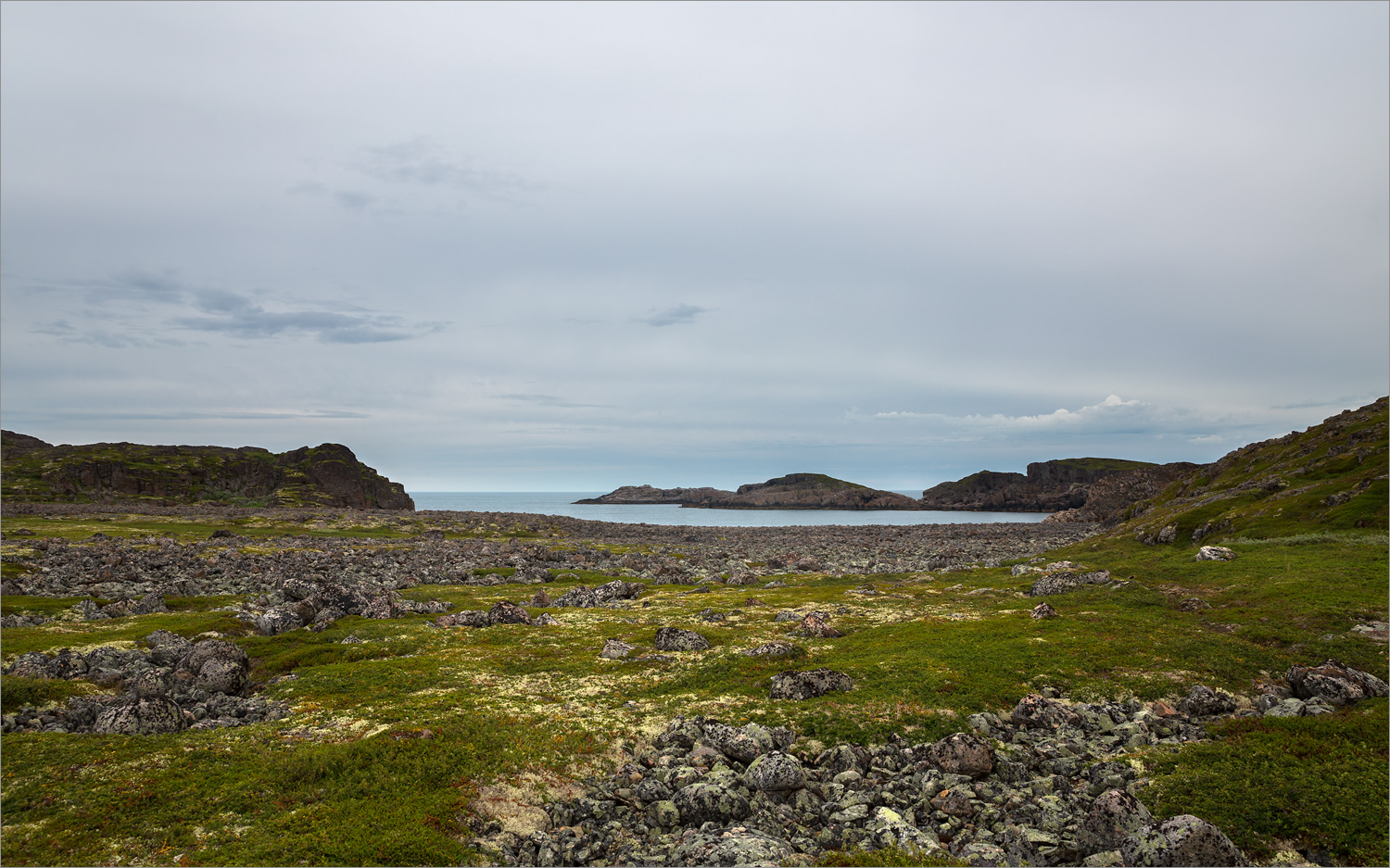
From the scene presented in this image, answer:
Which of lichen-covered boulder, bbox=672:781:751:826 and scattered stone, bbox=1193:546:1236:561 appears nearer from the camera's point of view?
lichen-covered boulder, bbox=672:781:751:826

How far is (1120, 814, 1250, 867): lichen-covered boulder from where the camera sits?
1132 centimetres

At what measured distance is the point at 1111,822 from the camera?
41.4ft

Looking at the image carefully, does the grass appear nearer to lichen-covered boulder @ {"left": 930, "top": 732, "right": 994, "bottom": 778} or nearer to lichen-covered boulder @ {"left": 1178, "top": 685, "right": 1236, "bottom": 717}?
lichen-covered boulder @ {"left": 1178, "top": 685, "right": 1236, "bottom": 717}

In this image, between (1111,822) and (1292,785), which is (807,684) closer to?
(1111,822)

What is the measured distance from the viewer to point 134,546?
2245 inches

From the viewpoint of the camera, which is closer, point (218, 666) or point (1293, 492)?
point (218, 666)

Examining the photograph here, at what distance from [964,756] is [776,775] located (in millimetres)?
5133

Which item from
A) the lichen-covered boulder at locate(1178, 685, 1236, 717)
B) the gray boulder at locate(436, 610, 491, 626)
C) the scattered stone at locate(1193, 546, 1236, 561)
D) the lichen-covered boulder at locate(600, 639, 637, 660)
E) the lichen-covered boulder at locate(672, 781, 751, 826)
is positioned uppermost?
the scattered stone at locate(1193, 546, 1236, 561)

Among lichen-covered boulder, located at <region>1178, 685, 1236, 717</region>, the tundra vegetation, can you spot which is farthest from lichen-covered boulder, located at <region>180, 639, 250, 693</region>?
lichen-covered boulder, located at <region>1178, 685, 1236, 717</region>

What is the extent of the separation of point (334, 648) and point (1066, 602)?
3697 cm

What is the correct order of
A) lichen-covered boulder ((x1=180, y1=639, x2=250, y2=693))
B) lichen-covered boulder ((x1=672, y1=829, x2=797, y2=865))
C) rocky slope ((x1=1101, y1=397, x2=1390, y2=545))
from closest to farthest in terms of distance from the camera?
lichen-covered boulder ((x1=672, y1=829, x2=797, y2=865)) → lichen-covered boulder ((x1=180, y1=639, x2=250, y2=693)) → rocky slope ((x1=1101, y1=397, x2=1390, y2=545))

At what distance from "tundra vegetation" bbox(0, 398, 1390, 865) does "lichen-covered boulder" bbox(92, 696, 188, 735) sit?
0.86m

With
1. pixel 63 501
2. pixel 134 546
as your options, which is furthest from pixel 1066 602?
pixel 63 501

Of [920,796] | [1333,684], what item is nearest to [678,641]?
[920,796]
